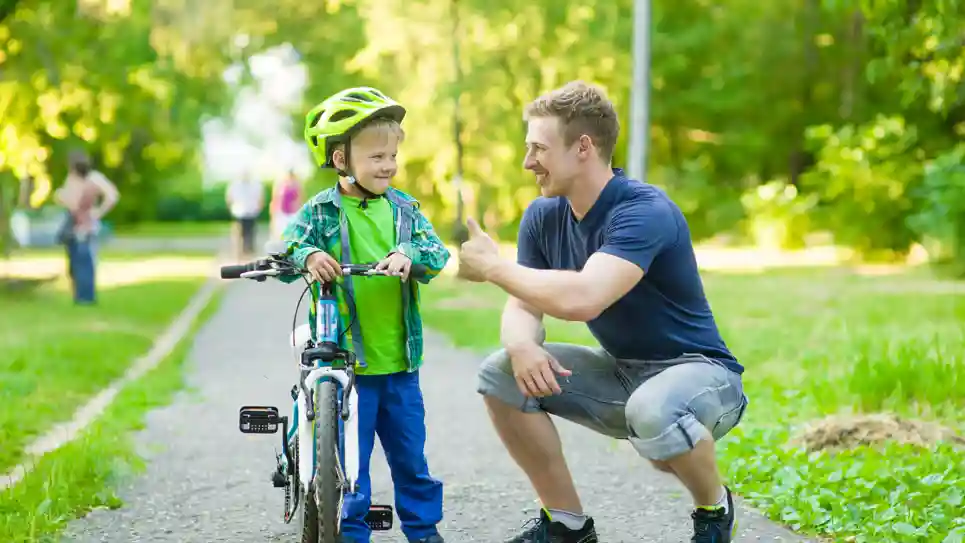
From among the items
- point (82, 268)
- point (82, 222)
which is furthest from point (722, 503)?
point (82, 222)

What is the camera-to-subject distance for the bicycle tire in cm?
450

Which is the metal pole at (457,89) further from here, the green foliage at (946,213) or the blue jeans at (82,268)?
the green foliage at (946,213)

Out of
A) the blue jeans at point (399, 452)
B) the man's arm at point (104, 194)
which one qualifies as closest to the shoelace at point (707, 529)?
the blue jeans at point (399, 452)

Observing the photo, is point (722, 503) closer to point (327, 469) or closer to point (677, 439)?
point (677, 439)

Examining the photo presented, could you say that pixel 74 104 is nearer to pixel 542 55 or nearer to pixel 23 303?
pixel 23 303

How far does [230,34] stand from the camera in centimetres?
3456

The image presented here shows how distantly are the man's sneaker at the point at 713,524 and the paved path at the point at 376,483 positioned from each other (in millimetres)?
559

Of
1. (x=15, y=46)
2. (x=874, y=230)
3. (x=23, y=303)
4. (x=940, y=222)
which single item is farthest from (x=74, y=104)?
(x=874, y=230)

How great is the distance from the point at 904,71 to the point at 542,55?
11894 millimetres

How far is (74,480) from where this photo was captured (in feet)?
20.5

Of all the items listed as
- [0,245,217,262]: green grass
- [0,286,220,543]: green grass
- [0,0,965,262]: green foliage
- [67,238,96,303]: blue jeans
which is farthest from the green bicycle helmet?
[0,245,217,262]: green grass

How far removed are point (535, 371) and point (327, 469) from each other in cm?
83

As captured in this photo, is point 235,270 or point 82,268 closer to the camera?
point 235,270

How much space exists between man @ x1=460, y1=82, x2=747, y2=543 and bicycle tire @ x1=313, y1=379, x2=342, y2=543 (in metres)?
0.65
